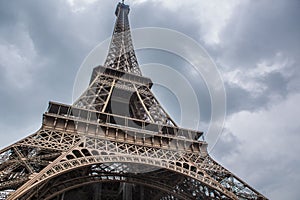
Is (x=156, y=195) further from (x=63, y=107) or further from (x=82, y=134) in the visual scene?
(x=63, y=107)

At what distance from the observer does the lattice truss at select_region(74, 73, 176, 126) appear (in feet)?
60.6

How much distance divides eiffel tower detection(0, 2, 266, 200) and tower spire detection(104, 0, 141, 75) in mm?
4633

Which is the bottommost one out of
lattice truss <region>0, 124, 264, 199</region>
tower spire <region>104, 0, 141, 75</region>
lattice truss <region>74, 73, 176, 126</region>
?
lattice truss <region>0, 124, 264, 199</region>

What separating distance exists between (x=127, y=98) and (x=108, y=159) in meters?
10.0

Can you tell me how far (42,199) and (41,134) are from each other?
3315 mm

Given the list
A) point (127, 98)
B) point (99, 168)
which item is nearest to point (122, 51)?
point (127, 98)

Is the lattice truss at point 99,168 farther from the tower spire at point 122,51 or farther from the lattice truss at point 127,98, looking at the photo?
the tower spire at point 122,51

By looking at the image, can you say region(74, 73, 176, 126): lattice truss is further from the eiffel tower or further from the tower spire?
the tower spire

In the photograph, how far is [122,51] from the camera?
27.1m

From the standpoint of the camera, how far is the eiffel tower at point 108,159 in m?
11.5

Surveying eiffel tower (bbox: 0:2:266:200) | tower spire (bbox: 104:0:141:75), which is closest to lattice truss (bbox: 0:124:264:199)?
eiffel tower (bbox: 0:2:266:200)

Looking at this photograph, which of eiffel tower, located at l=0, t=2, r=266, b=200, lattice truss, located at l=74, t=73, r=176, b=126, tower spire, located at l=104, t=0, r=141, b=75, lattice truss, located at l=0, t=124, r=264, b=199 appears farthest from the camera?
tower spire, located at l=104, t=0, r=141, b=75

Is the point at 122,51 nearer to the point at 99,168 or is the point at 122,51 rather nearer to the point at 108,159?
the point at 99,168

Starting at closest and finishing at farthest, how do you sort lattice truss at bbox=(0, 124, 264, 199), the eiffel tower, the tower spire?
1. lattice truss at bbox=(0, 124, 264, 199)
2. the eiffel tower
3. the tower spire
